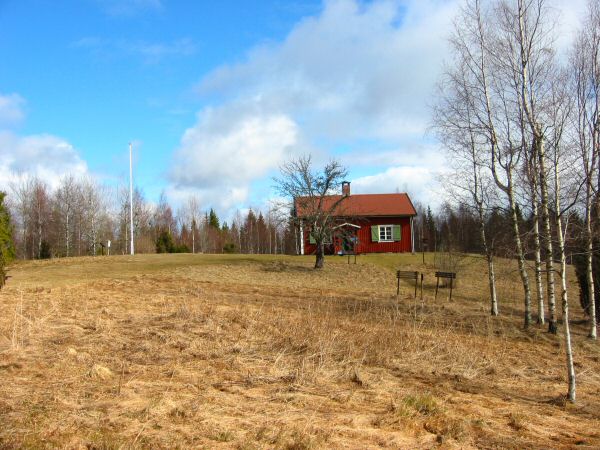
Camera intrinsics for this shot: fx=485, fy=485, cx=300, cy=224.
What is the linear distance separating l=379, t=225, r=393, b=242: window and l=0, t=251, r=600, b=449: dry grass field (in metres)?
24.5

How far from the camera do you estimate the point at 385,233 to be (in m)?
37.5

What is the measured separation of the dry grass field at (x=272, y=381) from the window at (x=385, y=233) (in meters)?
24.5

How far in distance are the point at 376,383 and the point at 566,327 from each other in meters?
2.77

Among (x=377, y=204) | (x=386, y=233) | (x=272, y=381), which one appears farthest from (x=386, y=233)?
(x=272, y=381)

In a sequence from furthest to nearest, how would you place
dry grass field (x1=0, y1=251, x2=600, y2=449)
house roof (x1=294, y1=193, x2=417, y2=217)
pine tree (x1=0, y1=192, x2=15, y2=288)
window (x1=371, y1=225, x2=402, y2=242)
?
window (x1=371, y1=225, x2=402, y2=242)
house roof (x1=294, y1=193, x2=417, y2=217)
pine tree (x1=0, y1=192, x2=15, y2=288)
dry grass field (x1=0, y1=251, x2=600, y2=449)

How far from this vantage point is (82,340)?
7785 mm

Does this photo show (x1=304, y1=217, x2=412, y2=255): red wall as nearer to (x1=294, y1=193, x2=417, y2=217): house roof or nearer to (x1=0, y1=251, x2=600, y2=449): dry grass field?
(x1=294, y1=193, x2=417, y2=217): house roof

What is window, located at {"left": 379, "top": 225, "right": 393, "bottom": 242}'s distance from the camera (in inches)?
1474

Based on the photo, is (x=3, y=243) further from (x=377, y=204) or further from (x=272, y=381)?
(x=377, y=204)

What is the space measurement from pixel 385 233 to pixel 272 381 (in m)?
32.3

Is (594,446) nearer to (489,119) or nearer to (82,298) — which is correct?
(489,119)

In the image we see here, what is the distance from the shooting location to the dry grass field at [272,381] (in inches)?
166

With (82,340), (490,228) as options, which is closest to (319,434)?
(82,340)

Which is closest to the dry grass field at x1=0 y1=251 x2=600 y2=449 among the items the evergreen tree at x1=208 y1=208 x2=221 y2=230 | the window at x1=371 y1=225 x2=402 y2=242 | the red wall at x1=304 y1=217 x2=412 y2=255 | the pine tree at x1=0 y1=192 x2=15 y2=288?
the pine tree at x1=0 y1=192 x2=15 y2=288
